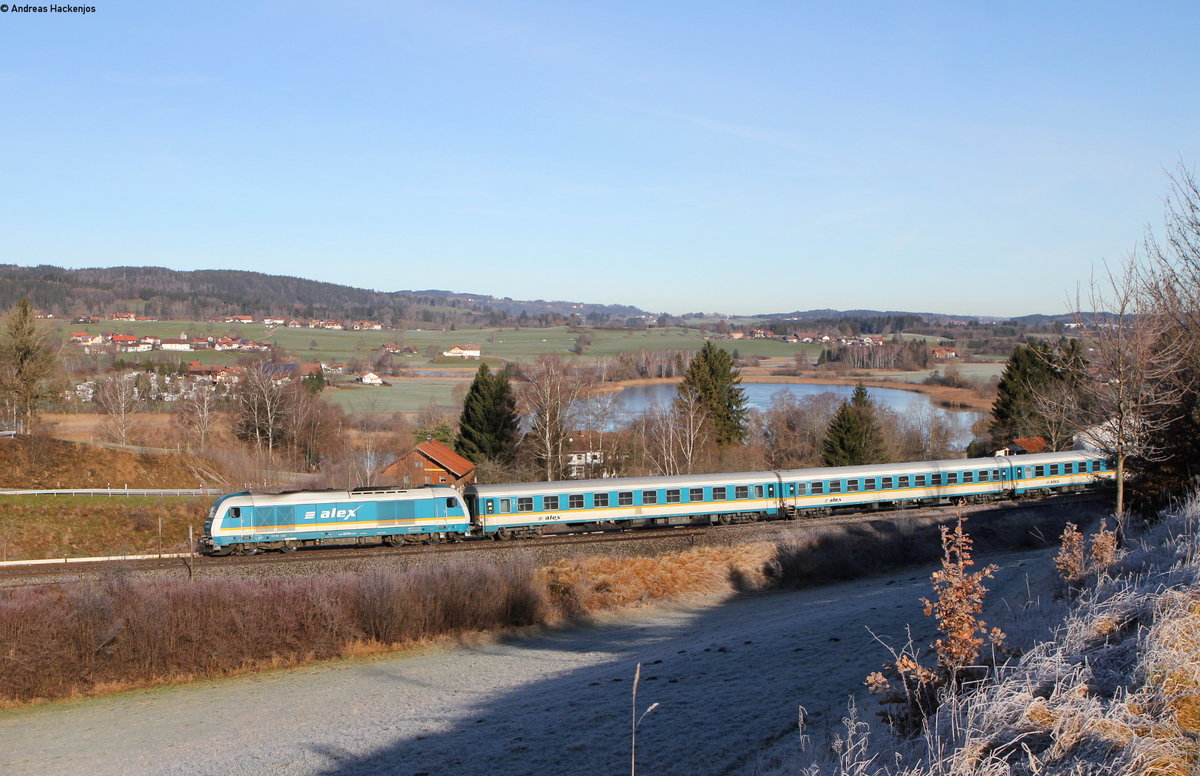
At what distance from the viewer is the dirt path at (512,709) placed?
44.0 feet

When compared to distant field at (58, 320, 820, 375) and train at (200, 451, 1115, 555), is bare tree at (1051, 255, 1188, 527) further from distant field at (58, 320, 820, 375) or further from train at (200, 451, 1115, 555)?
distant field at (58, 320, 820, 375)

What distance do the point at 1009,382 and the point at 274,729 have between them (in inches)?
2107

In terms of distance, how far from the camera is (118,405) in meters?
61.8

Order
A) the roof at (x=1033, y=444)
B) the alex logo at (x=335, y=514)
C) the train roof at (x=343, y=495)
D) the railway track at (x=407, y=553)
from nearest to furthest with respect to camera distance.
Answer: the railway track at (x=407, y=553) → the train roof at (x=343, y=495) → the alex logo at (x=335, y=514) → the roof at (x=1033, y=444)

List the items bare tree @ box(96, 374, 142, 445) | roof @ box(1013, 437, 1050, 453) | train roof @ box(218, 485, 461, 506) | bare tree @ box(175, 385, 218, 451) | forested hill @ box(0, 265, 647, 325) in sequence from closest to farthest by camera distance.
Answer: train roof @ box(218, 485, 461, 506) → roof @ box(1013, 437, 1050, 453) → bare tree @ box(175, 385, 218, 451) → bare tree @ box(96, 374, 142, 445) → forested hill @ box(0, 265, 647, 325)

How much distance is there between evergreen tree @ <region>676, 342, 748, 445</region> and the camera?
61344 mm

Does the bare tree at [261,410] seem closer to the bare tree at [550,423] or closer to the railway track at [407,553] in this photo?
the bare tree at [550,423]

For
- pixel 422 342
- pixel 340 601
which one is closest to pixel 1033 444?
pixel 340 601

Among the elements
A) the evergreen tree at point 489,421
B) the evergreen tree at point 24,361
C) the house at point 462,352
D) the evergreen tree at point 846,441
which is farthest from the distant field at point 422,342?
the evergreen tree at point 846,441

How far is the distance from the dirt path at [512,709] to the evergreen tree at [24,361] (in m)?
34.0

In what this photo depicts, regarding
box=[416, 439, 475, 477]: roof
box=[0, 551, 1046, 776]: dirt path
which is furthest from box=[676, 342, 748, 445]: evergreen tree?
box=[0, 551, 1046, 776]: dirt path

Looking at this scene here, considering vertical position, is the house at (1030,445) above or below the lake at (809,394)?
below

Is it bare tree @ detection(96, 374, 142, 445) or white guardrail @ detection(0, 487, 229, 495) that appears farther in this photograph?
bare tree @ detection(96, 374, 142, 445)

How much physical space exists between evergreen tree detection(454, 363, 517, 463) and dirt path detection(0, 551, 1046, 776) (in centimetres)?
3083
